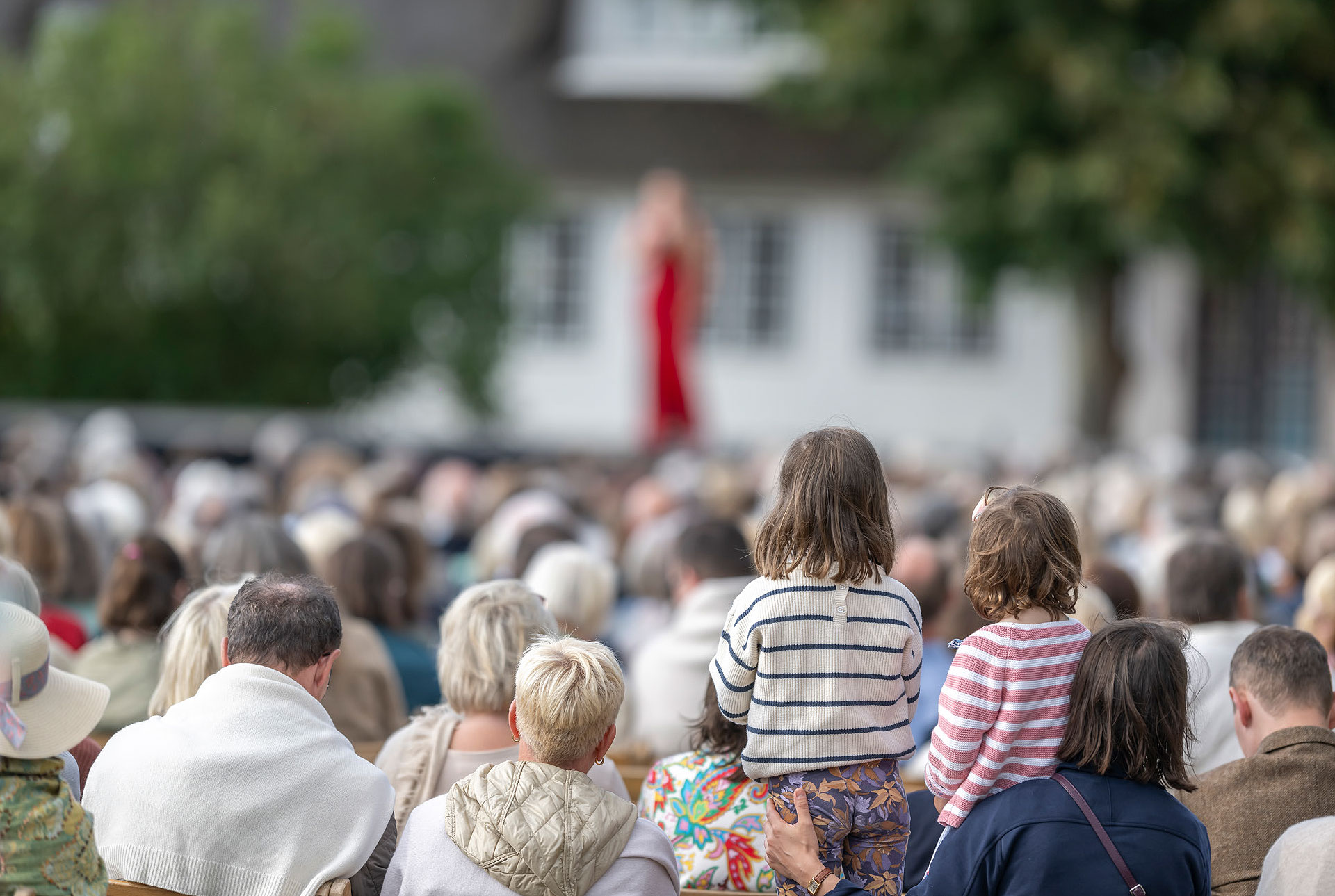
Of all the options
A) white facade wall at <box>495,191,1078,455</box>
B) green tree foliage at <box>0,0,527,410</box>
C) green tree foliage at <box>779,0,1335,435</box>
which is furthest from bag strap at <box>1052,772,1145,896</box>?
white facade wall at <box>495,191,1078,455</box>

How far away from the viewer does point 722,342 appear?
24.7 meters

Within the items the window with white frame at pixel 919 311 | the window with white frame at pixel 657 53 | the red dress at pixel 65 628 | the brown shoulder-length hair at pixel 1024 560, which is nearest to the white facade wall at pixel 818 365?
the window with white frame at pixel 919 311

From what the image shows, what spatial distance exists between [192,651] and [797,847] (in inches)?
57.5

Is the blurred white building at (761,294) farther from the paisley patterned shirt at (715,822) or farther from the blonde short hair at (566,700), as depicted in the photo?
the blonde short hair at (566,700)

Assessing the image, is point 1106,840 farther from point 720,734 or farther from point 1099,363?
point 1099,363

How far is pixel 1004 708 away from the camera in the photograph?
3.01m

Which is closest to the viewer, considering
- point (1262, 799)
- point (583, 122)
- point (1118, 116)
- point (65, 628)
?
point (1262, 799)

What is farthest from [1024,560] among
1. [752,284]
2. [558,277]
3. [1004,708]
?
[558,277]

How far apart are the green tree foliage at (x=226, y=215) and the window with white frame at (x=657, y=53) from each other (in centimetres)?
491

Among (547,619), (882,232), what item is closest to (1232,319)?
(882,232)

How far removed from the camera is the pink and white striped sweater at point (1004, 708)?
3.03 meters

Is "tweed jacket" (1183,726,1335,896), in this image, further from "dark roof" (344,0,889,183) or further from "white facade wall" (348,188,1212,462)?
"dark roof" (344,0,889,183)

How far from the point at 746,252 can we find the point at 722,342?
147 centimetres

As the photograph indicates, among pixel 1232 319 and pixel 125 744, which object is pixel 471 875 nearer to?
pixel 125 744
